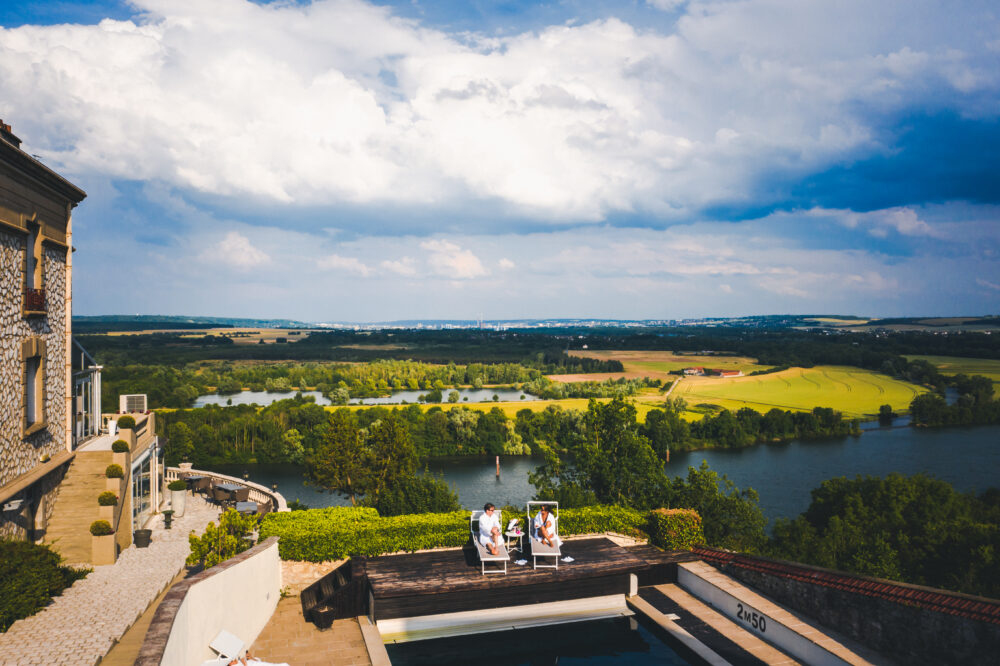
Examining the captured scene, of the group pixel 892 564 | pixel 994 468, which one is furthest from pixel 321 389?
pixel 892 564

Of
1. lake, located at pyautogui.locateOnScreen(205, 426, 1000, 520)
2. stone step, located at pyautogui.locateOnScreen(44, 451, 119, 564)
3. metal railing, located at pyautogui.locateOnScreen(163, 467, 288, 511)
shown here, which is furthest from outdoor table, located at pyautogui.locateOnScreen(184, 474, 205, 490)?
lake, located at pyautogui.locateOnScreen(205, 426, 1000, 520)

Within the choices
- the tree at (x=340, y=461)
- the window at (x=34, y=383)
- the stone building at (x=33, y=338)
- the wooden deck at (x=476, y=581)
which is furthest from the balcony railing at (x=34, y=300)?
the tree at (x=340, y=461)

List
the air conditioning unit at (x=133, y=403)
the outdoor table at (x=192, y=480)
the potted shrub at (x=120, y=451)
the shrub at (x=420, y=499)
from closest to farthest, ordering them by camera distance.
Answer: the potted shrub at (x=120, y=451), the air conditioning unit at (x=133, y=403), the shrub at (x=420, y=499), the outdoor table at (x=192, y=480)

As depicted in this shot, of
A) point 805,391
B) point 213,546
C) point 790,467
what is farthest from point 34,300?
point 805,391

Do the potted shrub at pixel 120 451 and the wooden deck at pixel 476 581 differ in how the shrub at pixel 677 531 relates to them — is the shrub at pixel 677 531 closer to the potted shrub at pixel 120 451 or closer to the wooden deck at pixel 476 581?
the wooden deck at pixel 476 581

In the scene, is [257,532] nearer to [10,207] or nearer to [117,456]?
[117,456]

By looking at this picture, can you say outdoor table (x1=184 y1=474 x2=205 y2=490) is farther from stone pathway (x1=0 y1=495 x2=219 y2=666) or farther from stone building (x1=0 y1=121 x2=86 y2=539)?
stone building (x1=0 y1=121 x2=86 y2=539)
